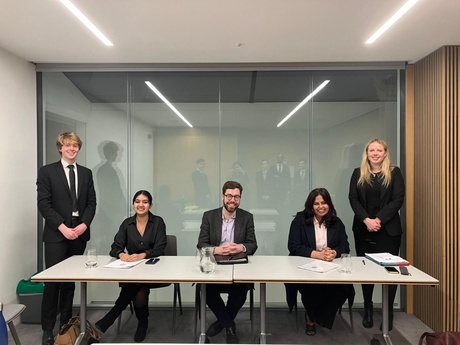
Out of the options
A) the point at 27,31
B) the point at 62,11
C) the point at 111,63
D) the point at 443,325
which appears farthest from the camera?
the point at 111,63

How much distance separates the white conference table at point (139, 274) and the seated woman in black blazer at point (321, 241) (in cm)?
83

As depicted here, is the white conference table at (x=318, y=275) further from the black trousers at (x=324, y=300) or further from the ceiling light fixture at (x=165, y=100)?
the ceiling light fixture at (x=165, y=100)

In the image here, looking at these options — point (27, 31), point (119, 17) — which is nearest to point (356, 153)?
point (119, 17)

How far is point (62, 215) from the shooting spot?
3.20 m

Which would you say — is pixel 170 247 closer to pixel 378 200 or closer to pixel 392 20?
pixel 378 200

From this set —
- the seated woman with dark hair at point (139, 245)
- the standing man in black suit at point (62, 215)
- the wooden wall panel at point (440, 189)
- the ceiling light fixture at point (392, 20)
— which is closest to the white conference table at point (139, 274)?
the seated woman with dark hair at point (139, 245)

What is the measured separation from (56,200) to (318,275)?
2.33 m

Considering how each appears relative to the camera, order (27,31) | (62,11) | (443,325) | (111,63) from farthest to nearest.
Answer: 1. (111,63)
2. (443,325)
3. (27,31)
4. (62,11)

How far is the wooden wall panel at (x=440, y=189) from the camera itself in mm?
3309

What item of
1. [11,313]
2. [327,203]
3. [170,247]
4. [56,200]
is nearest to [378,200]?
[327,203]

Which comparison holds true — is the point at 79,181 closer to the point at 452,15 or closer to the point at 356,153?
the point at 356,153

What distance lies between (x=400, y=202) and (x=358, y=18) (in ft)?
5.43

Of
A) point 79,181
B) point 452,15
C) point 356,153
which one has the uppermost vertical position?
point 452,15

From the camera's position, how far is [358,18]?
9.06 feet
